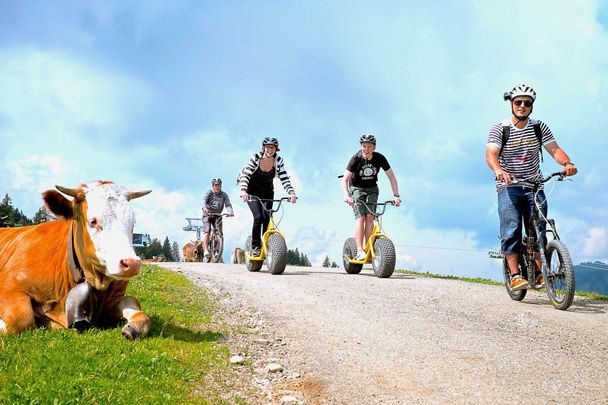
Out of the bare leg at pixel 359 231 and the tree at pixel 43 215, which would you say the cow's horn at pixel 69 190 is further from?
the bare leg at pixel 359 231

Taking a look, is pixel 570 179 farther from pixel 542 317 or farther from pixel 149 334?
pixel 149 334

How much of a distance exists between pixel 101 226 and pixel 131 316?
114cm

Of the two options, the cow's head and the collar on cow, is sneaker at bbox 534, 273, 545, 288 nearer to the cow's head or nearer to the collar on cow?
the cow's head

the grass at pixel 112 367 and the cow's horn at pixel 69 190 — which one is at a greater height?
the cow's horn at pixel 69 190

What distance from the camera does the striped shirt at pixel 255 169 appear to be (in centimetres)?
1543

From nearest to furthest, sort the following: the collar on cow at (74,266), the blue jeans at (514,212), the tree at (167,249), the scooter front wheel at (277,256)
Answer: the collar on cow at (74,266)
the blue jeans at (514,212)
the scooter front wheel at (277,256)
the tree at (167,249)

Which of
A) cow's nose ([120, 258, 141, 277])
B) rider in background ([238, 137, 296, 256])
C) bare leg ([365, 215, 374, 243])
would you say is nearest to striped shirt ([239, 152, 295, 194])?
rider in background ([238, 137, 296, 256])

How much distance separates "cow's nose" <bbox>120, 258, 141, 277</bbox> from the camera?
546cm

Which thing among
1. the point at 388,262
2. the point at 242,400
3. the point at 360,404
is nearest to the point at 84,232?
the point at 242,400

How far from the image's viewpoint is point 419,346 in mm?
6551

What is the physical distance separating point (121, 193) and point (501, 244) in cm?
742

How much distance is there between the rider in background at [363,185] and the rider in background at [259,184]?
1666 millimetres

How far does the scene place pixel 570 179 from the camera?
10039mm

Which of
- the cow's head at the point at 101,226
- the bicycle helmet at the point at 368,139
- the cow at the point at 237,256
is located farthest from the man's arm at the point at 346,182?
the cow at the point at 237,256
